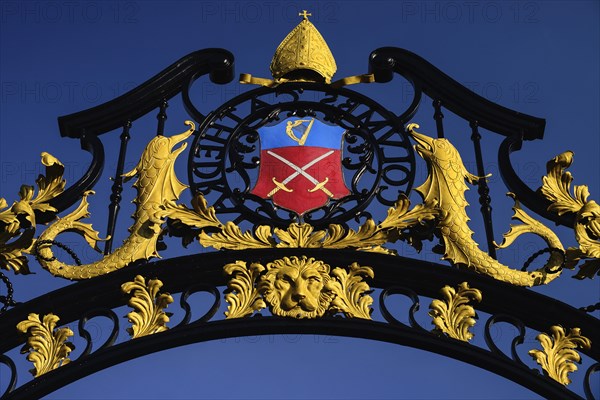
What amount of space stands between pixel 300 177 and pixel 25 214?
64.8 inches

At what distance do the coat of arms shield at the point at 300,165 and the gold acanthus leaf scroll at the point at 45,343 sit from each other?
1.48 m

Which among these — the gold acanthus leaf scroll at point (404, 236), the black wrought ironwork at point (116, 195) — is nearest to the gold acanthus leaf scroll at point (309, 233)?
the gold acanthus leaf scroll at point (404, 236)

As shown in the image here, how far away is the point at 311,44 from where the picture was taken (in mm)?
10102

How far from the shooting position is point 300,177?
9.38m

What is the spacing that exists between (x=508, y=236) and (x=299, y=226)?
3.97 feet

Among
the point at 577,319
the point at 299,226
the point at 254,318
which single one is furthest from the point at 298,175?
the point at 577,319

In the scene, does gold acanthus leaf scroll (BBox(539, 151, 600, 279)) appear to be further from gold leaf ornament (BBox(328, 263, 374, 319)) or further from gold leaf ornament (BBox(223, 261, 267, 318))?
gold leaf ornament (BBox(223, 261, 267, 318))

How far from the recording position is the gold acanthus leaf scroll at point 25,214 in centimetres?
893

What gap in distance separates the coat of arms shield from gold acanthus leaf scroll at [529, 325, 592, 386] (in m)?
1.55

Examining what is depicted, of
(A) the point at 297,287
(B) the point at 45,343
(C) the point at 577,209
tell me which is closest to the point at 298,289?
(A) the point at 297,287

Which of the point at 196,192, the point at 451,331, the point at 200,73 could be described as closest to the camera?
the point at 451,331

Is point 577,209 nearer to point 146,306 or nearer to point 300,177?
point 300,177

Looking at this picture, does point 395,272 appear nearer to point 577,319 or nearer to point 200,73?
point 577,319

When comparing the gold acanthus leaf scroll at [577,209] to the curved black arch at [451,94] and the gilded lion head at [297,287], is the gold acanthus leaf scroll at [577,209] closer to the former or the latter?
the curved black arch at [451,94]
